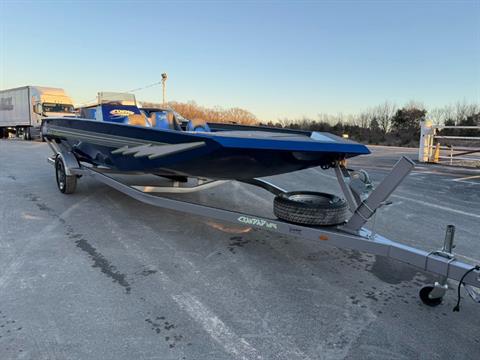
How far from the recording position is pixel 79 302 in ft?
8.47

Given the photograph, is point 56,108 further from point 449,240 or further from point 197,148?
point 449,240

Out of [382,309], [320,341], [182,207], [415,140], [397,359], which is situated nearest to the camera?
[397,359]

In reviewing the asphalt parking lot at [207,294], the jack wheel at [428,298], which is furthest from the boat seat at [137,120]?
the jack wheel at [428,298]

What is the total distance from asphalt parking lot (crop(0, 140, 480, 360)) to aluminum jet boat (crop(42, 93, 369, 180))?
0.78 m

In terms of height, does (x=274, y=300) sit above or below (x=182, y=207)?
below

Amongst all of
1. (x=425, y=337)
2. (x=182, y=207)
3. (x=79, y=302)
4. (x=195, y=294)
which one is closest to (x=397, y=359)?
(x=425, y=337)

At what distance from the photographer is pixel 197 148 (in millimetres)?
2975

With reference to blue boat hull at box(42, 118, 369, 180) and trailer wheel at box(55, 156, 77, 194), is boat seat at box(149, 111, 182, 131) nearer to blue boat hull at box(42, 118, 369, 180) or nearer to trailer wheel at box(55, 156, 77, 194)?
blue boat hull at box(42, 118, 369, 180)

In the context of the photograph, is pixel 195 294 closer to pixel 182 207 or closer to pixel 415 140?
pixel 182 207

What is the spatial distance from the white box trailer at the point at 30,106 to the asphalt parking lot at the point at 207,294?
19.3 metres

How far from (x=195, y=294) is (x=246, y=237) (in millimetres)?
1349

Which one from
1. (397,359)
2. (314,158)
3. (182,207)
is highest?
(314,158)

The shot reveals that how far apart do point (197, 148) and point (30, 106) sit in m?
24.3

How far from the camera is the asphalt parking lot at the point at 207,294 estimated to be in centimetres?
212
